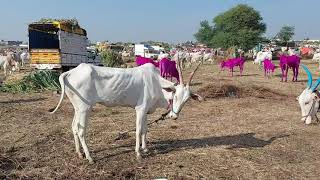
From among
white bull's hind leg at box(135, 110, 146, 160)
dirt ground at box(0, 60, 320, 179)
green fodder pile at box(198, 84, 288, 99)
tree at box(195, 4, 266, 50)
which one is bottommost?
dirt ground at box(0, 60, 320, 179)

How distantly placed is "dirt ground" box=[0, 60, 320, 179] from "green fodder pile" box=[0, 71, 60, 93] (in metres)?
3.98

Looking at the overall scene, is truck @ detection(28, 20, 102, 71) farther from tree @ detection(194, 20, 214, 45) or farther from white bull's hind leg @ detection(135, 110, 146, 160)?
tree @ detection(194, 20, 214, 45)

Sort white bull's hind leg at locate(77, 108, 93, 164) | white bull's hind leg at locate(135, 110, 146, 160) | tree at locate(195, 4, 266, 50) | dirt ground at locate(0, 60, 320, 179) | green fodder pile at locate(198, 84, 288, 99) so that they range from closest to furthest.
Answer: dirt ground at locate(0, 60, 320, 179)
white bull's hind leg at locate(77, 108, 93, 164)
white bull's hind leg at locate(135, 110, 146, 160)
green fodder pile at locate(198, 84, 288, 99)
tree at locate(195, 4, 266, 50)

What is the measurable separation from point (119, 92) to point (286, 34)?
240 ft

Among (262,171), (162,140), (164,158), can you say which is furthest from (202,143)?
(262,171)

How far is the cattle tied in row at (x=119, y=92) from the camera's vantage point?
23.5ft

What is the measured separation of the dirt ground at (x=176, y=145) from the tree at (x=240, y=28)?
148 feet

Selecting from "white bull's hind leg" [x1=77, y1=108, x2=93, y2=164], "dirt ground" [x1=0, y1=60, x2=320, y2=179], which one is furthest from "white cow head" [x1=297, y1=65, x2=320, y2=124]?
Answer: "white bull's hind leg" [x1=77, y1=108, x2=93, y2=164]

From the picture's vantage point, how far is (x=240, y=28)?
61.6 m

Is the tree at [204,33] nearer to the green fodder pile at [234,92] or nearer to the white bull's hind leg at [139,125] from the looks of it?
the green fodder pile at [234,92]

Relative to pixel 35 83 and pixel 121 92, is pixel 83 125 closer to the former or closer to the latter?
pixel 121 92

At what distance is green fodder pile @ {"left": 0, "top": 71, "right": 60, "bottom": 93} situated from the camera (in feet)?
57.0

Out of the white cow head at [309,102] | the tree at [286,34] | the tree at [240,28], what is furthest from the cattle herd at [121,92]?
the tree at [286,34]

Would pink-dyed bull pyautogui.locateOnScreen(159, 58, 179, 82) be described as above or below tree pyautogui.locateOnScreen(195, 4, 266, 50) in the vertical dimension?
below
